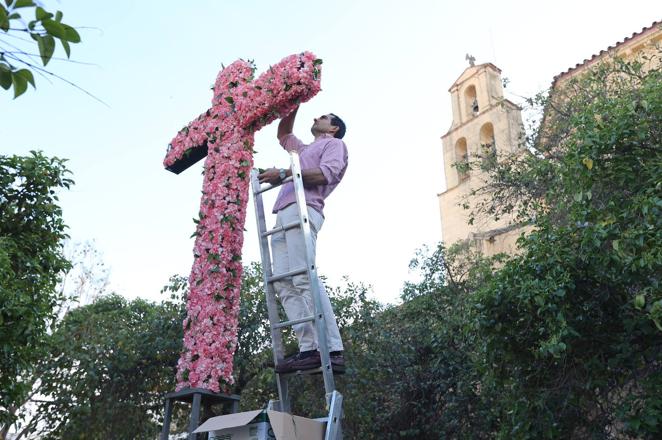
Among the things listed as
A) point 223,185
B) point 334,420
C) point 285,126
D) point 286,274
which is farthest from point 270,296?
point 285,126

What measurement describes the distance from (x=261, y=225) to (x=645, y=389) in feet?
11.1

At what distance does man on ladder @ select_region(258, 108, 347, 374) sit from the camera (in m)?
4.02

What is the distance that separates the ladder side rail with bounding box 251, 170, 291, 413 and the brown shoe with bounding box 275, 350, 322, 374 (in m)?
0.06

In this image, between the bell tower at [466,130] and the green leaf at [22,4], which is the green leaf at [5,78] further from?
the bell tower at [466,130]

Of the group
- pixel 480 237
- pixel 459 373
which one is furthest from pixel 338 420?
pixel 480 237

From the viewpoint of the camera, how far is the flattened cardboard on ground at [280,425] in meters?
3.07

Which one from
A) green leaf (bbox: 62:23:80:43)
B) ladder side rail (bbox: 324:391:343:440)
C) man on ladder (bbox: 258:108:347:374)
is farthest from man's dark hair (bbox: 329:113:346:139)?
green leaf (bbox: 62:23:80:43)

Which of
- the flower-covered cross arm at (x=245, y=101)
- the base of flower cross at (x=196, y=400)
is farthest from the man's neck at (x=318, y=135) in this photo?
the base of flower cross at (x=196, y=400)

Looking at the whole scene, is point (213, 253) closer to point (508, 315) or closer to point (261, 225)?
point (261, 225)

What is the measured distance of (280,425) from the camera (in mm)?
3070

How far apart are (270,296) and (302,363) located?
21.8 inches

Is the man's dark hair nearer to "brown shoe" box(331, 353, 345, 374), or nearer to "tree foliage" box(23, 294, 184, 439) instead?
"brown shoe" box(331, 353, 345, 374)

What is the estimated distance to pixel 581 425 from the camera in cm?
619

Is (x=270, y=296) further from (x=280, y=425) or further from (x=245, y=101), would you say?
(x=245, y=101)
